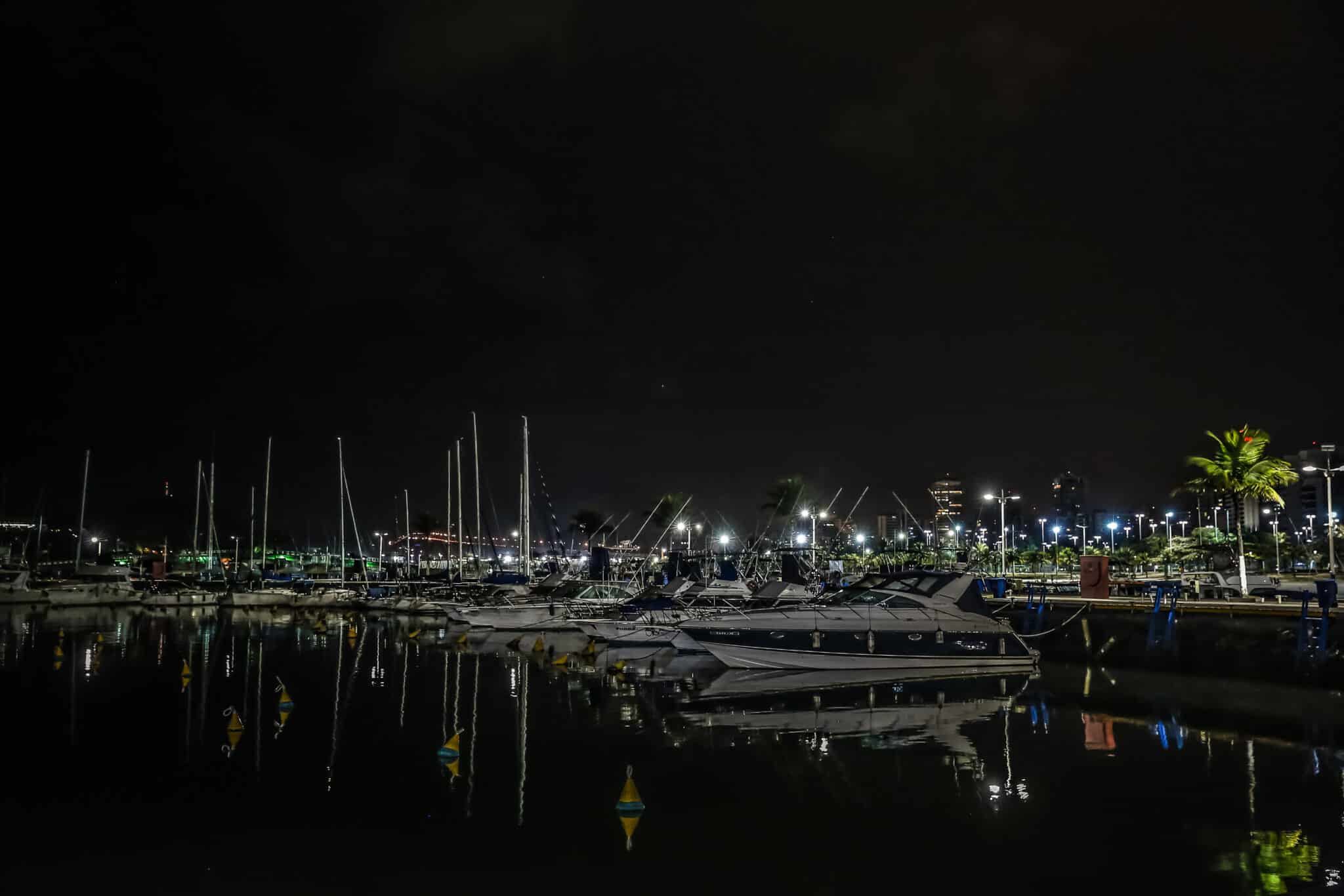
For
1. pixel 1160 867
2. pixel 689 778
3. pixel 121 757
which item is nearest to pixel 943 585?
pixel 689 778

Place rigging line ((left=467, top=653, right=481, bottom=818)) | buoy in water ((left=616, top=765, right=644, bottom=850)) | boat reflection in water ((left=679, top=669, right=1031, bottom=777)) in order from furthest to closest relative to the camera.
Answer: boat reflection in water ((left=679, top=669, right=1031, bottom=777)), rigging line ((left=467, top=653, right=481, bottom=818)), buoy in water ((left=616, top=765, right=644, bottom=850))

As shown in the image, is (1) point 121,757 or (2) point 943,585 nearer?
Answer: (1) point 121,757

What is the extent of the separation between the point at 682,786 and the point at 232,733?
11.4 m

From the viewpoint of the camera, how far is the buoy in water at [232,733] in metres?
20.9

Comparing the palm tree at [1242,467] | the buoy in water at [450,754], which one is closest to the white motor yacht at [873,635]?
the buoy in water at [450,754]

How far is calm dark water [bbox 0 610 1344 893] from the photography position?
12.9m

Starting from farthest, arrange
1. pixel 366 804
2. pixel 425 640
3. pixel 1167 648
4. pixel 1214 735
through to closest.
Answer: pixel 425 640, pixel 1167 648, pixel 1214 735, pixel 366 804

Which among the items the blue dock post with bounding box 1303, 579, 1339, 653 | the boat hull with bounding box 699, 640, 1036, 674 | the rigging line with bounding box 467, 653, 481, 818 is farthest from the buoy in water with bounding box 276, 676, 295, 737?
the blue dock post with bounding box 1303, 579, 1339, 653

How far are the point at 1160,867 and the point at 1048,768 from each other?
603 cm

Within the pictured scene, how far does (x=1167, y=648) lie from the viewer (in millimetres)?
37656

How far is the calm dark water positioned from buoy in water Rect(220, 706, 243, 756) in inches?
8.0

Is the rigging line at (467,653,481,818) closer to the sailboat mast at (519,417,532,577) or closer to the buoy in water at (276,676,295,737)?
the buoy in water at (276,676,295,737)

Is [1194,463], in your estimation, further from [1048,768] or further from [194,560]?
[194,560]

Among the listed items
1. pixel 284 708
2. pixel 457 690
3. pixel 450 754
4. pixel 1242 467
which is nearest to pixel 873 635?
pixel 457 690
